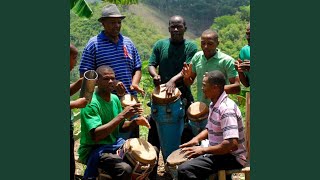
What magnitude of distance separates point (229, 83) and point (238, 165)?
1.11 m

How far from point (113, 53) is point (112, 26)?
0.25 meters

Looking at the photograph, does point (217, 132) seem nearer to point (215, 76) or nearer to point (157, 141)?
point (215, 76)

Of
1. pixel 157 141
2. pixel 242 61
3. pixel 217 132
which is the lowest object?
pixel 157 141

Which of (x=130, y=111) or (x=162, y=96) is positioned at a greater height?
(x=130, y=111)

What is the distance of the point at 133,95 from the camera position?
5848mm

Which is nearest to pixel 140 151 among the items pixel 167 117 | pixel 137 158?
pixel 137 158

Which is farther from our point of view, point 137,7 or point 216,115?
point 137,7

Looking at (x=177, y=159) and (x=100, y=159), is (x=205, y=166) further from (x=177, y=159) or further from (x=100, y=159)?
(x=100, y=159)

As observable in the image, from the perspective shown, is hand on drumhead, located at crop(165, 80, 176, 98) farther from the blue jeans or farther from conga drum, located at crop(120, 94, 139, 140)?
the blue jeans

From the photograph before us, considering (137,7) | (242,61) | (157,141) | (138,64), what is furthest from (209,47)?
(137,7)

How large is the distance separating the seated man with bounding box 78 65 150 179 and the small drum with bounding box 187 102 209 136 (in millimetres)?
590

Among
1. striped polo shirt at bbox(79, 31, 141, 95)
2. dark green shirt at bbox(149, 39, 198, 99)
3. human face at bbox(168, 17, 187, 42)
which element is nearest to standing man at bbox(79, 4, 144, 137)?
striped polo shirt at bbox(79, 31, 141, 95)

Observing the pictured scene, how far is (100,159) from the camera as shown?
506 centimetres

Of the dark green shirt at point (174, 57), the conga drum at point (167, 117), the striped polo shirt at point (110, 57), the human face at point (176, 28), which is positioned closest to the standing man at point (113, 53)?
the striped polo shirt at point (110, 57)
